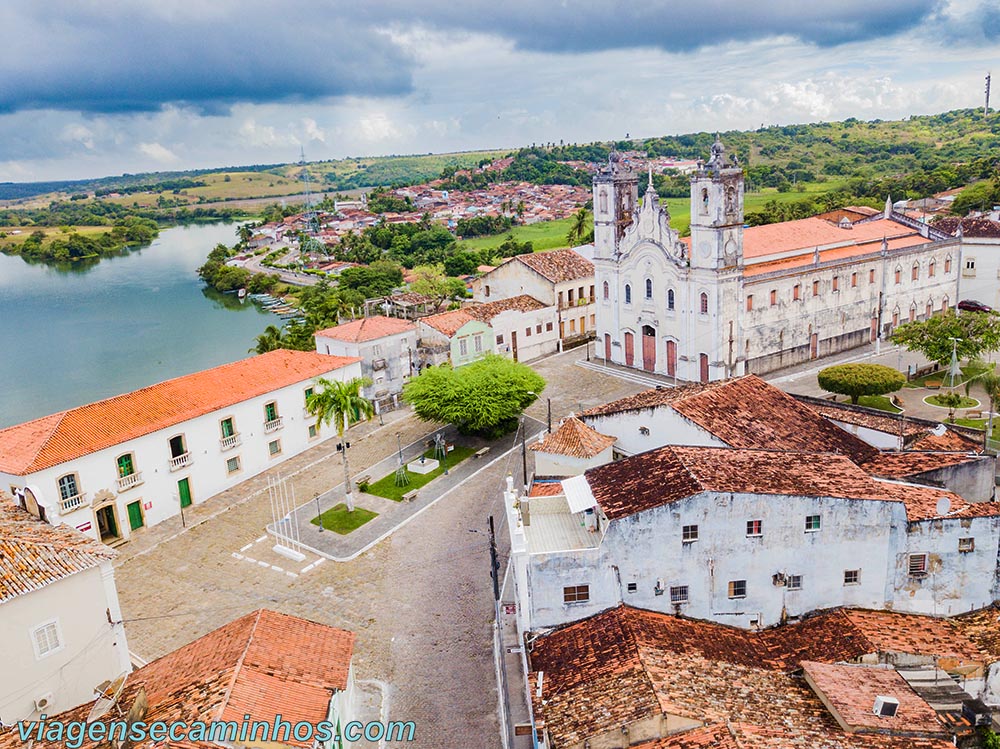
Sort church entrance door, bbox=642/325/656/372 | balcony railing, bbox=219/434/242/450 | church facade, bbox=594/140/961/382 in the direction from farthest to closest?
church entrance door, bbox=642/325/656/372, church facade, bbox=594/140/961/382, balcony railing, bbox=219/434/242/450

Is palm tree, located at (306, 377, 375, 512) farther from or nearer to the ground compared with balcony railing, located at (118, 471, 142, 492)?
farther from the ground

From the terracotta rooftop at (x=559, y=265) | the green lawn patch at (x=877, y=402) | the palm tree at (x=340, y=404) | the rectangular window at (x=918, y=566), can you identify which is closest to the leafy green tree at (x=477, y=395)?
the palm tree at (x=340, y=404)

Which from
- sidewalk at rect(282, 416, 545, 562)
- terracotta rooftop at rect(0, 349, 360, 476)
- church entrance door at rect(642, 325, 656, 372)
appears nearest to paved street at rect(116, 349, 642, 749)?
sidewalk at rect(282, 416, 545, 562)

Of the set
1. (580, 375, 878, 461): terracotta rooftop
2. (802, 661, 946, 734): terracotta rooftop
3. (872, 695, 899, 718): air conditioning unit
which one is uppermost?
(580, 375, 878, 461): terracotta rooftop

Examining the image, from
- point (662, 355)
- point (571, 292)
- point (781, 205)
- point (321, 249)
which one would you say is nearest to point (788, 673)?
point (662, 355)

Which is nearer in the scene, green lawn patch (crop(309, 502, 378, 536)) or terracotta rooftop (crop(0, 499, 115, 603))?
terracotta rooftop (crop(0, 499, 115, 603))

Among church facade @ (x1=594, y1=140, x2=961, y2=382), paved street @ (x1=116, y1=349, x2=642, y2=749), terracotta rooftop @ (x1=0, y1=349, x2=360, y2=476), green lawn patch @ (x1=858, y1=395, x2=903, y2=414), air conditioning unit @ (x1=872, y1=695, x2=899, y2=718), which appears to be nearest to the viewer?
air conditioning unit @ (x1=872, y1=695, x2=899, y2=718)

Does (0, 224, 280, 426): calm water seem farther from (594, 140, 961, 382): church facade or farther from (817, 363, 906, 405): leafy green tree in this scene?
(817, 363, 906, 405): leafy green tree
